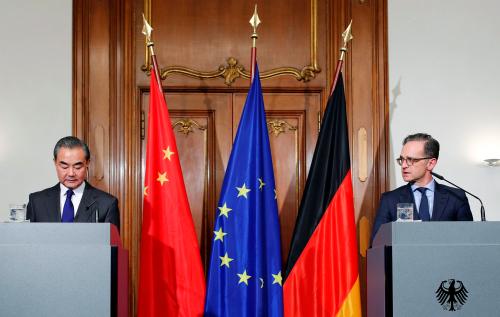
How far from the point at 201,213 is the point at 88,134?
965 mm

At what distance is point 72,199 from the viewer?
4.45 m

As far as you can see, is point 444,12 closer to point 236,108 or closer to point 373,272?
point 236,108

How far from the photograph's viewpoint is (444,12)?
5.62 meters

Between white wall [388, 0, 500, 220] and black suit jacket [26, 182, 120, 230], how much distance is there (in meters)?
2.11

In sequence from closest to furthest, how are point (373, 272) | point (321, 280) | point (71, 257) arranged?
point (71, 257) → point (373, 272) → point (321, 280)

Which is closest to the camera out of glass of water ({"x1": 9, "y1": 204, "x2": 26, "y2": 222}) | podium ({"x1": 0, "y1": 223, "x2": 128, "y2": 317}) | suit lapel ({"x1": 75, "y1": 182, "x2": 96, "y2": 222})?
podium ({"x1": 0, "y1": 223, "x2": 128, "y2": 317})

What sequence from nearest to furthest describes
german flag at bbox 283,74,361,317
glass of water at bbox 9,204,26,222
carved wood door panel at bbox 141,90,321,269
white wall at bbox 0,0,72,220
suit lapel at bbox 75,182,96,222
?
glass of water at bbox 9,204,26,222 < suit lapel at bbox 75,182,96,222 < german flag at bbox 283,74,361,317 < white wall at bbox 0,0,72,220 < carved wood door panel at bbox 141,90,321,269

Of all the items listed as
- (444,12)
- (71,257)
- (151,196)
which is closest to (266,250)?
(151,196)

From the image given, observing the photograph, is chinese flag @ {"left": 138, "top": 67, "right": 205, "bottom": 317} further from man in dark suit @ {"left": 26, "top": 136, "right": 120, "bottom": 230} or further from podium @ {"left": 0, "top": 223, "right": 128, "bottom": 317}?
podium @ {"left": 0, "top": 223, "right": 128, "bottom": 317}

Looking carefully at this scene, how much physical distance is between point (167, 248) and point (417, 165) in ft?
5.14

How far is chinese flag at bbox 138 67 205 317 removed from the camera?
4672 mm

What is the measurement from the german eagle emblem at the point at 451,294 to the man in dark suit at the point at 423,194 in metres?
0.98

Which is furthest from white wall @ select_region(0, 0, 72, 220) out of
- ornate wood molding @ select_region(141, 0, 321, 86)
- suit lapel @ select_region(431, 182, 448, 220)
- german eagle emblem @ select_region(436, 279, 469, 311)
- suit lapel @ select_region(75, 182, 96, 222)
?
german eagle emblem @ select_region(436, 279, 469, 311)

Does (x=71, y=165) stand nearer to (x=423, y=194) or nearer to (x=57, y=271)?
(x=57, y=271)
